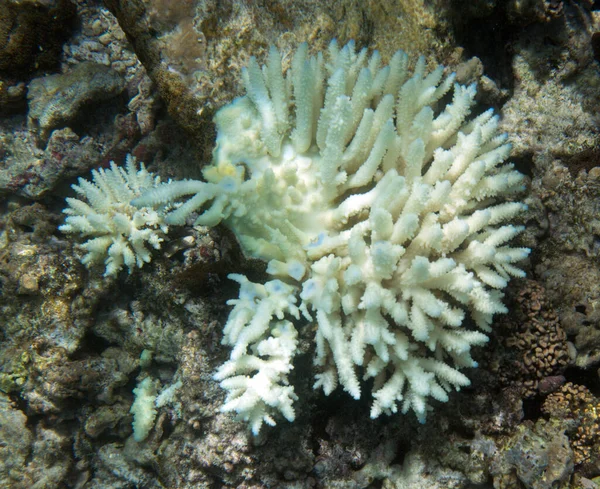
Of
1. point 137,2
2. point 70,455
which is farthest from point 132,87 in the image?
point 70,455

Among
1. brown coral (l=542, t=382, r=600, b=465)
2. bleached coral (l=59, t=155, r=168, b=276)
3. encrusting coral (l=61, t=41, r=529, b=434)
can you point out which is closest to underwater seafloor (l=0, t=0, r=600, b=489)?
brown coral (l=542, t=382, r=600, b=465)

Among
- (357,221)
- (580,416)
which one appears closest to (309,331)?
(357,221)

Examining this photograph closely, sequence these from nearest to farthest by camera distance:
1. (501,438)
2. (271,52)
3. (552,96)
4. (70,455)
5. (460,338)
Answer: (460,338) → (271,52) → (501,438) → (552,96) → (70,455)

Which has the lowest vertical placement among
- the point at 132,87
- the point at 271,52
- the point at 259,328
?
the point at 259,328

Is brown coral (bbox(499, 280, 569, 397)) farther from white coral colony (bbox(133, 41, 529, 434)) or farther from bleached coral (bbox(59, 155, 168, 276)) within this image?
bleached coral (bbox(59, 155, 168, 276))

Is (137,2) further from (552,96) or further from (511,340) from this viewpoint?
(511,340)

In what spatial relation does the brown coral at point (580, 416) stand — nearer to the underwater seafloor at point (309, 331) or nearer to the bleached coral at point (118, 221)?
the underwater seafloor at point (309, 331)

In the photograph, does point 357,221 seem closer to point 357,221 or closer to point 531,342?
point 357,221
